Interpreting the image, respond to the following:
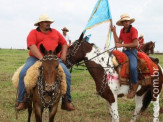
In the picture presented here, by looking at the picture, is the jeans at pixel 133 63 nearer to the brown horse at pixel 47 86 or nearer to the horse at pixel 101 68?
the horse at pixel 101 68

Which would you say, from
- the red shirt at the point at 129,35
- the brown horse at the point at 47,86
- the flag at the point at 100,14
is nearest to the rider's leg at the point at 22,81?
the brown horse at the point at 47,86

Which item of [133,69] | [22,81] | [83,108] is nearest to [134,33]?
[133,69]

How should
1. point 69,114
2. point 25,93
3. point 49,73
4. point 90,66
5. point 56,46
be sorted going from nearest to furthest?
1. point 49,73
2. point 56,46
3. point 25,93
4. point 90,66
5. point 69,114

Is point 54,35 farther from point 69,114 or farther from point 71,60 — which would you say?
point 69,114

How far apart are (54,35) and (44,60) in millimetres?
1106

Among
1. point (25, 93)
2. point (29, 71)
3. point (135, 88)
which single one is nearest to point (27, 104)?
point (25, 93)

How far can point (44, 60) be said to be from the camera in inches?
237

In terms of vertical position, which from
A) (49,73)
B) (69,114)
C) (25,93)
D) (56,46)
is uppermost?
(56,46)

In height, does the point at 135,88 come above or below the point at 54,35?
below

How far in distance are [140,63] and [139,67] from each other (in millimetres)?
115

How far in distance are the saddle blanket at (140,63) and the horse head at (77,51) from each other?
81cm

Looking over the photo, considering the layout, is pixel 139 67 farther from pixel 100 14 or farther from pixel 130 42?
pixel 100 14

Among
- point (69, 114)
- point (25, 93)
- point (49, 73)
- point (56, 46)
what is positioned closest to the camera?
point (49, 73)

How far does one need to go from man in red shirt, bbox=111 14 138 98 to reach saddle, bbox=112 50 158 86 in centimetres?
14
